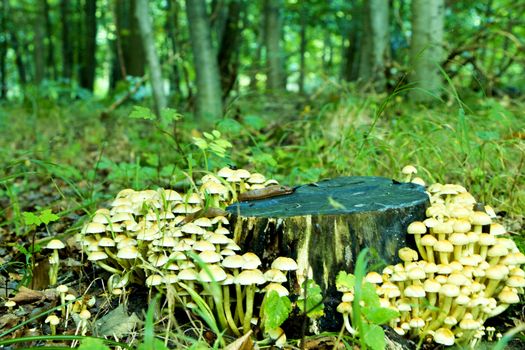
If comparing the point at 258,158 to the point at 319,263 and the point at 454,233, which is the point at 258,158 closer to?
the point at 319,263

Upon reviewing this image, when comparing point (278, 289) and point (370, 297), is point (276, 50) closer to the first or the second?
point (278, 289)

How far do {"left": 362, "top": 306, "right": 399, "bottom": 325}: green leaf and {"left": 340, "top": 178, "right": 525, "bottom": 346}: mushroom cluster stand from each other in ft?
0.57

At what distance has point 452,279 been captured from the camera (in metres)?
2.25

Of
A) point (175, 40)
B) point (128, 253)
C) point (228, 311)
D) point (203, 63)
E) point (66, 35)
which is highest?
point (66, 35)

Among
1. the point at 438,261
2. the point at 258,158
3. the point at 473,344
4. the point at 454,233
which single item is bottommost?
the point at 473,344

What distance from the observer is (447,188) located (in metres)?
2.71

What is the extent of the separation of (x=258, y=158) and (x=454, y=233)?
1510mm

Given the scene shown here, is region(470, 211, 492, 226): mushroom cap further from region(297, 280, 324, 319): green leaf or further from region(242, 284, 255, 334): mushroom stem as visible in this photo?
region(242, 284, 255, 334): mushroom stem

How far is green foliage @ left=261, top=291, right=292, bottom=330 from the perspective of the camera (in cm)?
216

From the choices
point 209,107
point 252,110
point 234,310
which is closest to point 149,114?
point 234,310

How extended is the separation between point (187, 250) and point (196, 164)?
1.40m

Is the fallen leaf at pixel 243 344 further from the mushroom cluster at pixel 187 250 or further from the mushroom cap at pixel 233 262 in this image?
the mushroom cap at pixel 233 262

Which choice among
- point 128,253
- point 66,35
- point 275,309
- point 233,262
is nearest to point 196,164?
point 128,253

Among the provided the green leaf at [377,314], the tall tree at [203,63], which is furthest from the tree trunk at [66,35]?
the green leaf at [377,314]
